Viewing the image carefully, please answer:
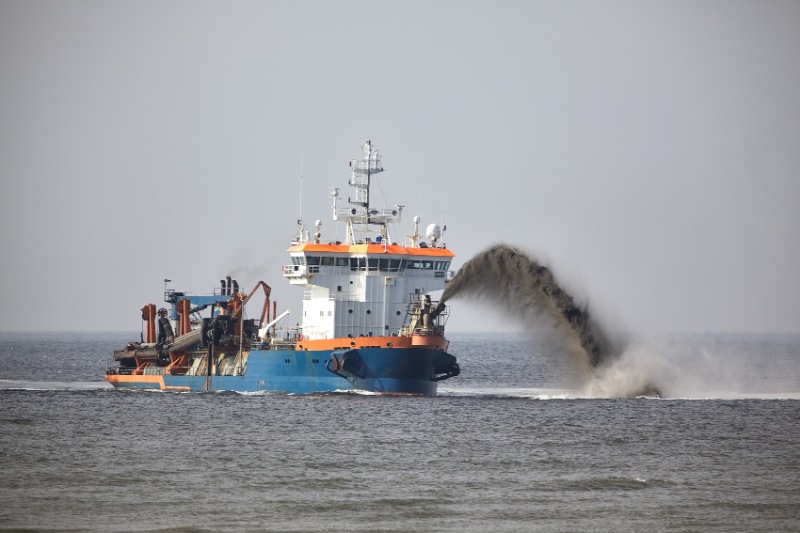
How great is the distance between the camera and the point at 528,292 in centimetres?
5638

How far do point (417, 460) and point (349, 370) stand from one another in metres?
17.9

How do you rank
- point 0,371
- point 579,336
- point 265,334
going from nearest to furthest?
point 579,336, point 265,334, point 0,371

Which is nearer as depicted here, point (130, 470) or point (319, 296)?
point (130, 470)

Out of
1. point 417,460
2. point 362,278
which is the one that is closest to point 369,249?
point 362,278

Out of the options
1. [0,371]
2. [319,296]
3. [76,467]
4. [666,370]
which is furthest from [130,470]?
[0,371]

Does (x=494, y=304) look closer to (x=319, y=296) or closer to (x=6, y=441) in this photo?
(x=319, y=296)

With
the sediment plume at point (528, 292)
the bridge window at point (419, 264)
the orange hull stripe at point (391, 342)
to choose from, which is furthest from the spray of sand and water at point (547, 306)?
the orange hull stripe at point (391, 342)

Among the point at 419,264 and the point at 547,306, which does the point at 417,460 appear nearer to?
the point at 547,306

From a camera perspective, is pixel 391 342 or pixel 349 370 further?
pixel 349 370

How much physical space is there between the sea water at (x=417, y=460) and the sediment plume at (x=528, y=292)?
58.9 inches

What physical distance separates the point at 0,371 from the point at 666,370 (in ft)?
211

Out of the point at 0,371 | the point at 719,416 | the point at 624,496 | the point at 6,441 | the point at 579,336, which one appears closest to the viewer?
the point at 624,496

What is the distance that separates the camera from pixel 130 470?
119 ft

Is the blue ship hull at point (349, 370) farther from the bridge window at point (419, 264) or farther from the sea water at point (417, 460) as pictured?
the bridge window at point (419, 264)
